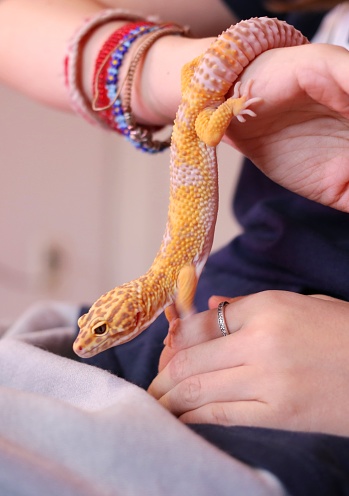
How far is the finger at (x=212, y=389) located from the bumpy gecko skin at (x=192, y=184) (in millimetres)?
60

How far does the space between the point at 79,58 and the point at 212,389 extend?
0.41 meters

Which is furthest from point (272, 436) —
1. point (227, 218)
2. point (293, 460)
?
point (227, 218)

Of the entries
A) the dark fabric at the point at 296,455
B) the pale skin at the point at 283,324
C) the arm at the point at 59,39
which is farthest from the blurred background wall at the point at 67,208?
the dark fabric at the point at 296,455

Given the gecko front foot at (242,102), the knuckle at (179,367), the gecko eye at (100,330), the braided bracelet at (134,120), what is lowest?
the knuckle at (179,367)

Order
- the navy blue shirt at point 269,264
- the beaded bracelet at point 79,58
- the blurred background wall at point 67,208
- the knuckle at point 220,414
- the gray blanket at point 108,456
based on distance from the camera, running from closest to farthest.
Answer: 1. the gray blanket at point 108,456
2. the knuckle at point 220,414
3. the navy blue shirt at point 269,264
4. the beaded bracelet at point 79,58
5. the blurred background wall at point 67,208

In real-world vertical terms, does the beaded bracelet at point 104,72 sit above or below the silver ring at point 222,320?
above

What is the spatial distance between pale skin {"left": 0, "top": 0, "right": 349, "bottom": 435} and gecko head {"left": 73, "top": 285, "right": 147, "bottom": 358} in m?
0.05

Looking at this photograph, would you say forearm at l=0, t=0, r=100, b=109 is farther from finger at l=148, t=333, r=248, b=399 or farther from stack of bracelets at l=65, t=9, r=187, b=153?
finger at l=148, t=333, r=248, b=399

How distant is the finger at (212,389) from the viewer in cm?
47

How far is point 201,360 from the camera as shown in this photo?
0.51 metres

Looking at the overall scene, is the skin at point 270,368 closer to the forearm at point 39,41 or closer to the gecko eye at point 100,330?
the gecko eye at point 100,330

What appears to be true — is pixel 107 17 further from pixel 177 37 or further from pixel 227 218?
pixel 227 218

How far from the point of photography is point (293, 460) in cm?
39

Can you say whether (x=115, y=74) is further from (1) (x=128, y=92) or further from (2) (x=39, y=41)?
(2) (x=39, y=41)
